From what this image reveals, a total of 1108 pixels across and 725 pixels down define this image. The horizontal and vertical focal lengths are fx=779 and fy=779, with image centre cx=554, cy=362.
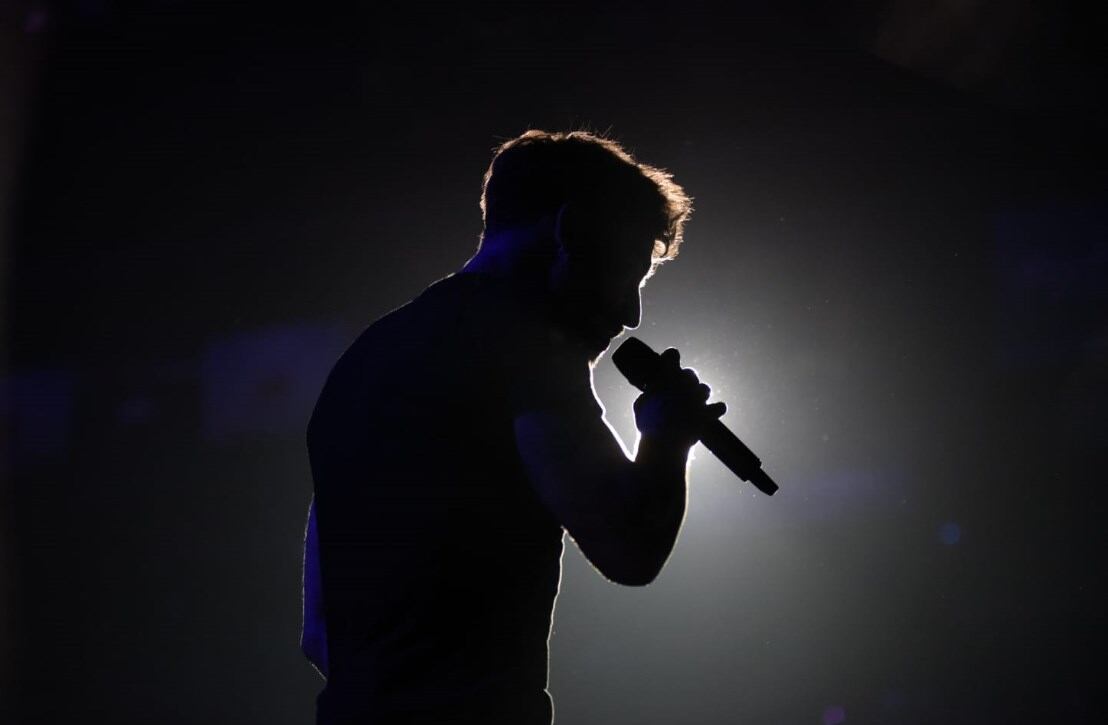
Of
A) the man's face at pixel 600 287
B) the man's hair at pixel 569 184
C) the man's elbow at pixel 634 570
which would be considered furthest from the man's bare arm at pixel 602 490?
the man's hair at pixel 569 184

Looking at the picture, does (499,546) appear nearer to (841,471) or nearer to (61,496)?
(841,471)

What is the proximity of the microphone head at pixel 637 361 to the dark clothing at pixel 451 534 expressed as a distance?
210mm

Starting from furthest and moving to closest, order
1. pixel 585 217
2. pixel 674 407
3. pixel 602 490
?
pixel 585 217
pixel 674 407
pixel 602 490

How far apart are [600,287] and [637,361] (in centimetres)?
12

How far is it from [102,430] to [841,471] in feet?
13.1

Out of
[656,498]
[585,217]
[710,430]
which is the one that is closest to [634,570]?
[656,498]

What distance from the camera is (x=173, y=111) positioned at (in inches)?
153

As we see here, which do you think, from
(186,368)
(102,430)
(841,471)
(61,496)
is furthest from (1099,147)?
(61,496)

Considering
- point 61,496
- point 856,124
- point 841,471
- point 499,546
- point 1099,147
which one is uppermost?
point 1099,147

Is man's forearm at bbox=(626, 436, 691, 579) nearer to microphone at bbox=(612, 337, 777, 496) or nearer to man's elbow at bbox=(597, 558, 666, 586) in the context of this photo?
man's elbow at bbox=(597, 558, 666, 586)

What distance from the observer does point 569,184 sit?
0.98 metres

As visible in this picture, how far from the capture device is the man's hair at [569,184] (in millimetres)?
977

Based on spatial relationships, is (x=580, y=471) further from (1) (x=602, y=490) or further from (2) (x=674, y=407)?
(2) (x=674, y=407)

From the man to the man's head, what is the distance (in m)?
0.08
